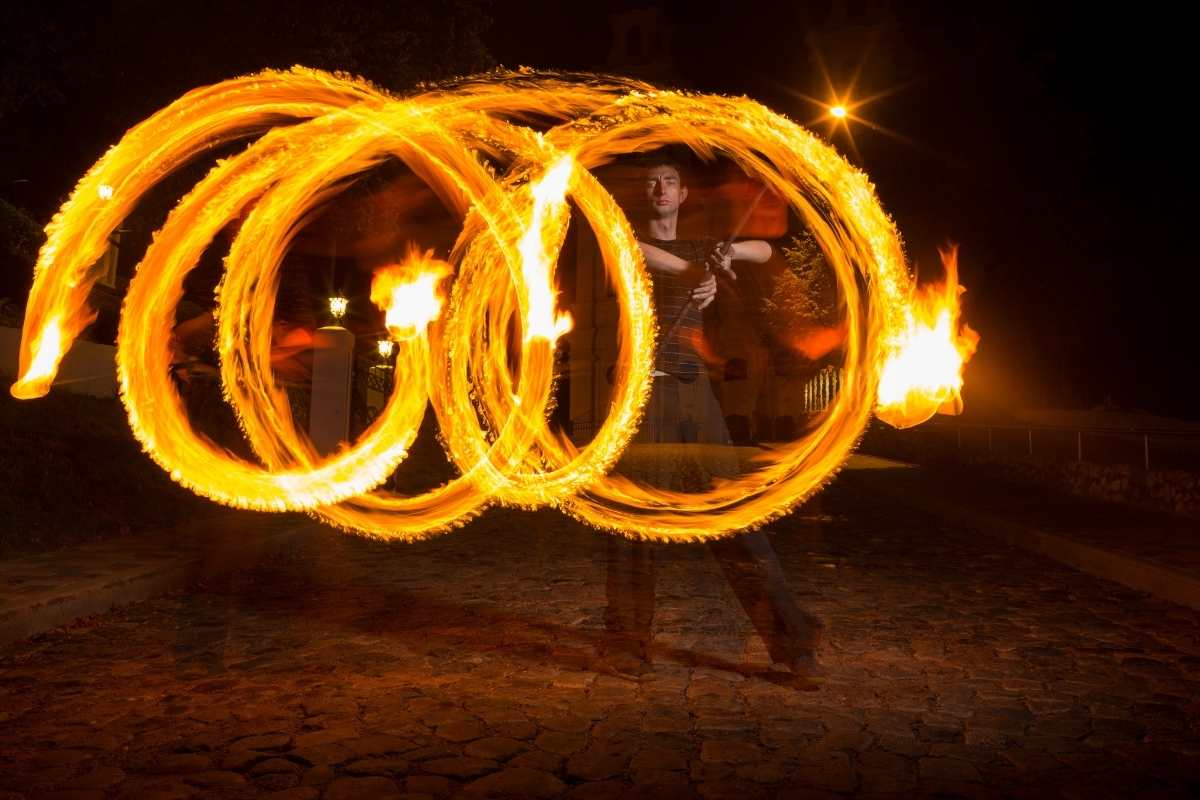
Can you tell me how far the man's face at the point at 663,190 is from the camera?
272 inches

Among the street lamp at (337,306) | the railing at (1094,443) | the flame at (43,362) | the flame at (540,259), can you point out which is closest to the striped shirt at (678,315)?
the flame at (540,259)

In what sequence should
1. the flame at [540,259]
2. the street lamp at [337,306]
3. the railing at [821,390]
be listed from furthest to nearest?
1. the railing at [821,390]
2. the street lamp at [337,306]
3. the flame at [540,259]

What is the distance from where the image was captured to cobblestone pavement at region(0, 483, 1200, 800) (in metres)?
4.21

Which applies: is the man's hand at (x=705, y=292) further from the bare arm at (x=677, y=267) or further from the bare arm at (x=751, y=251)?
the bare arm at (x=751, y=251)

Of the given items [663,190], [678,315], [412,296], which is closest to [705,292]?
[678,315]

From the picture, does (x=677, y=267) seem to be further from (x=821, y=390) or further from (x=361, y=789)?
(x=821, y=390)

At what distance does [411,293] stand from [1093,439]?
563 inches

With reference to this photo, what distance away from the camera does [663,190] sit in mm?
6910

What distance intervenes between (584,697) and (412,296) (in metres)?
9.51

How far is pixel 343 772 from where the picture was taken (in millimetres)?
4234

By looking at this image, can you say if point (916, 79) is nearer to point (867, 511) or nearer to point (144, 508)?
point (867, 511)

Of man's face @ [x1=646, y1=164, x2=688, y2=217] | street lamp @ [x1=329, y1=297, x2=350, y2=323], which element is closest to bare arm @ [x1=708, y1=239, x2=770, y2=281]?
man's face @ [x1=646, y1=164, x2=688, y2=217]

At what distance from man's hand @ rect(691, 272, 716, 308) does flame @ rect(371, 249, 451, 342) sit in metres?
7.30

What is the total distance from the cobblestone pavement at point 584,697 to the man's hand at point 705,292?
2.23 metres
